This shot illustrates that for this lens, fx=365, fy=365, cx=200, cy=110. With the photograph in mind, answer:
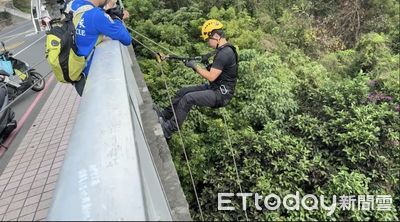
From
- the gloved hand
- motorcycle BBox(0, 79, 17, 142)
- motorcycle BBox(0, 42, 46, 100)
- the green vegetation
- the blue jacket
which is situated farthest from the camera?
motorcycle BBox(0, 42, 46, 100)

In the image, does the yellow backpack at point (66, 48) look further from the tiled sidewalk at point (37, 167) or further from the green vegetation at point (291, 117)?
the green vegetation at point (291, 117)

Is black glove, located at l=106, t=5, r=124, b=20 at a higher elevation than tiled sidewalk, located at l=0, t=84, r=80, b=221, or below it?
higher

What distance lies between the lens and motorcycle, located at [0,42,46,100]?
844cm

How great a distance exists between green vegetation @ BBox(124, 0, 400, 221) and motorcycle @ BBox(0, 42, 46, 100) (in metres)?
2.74

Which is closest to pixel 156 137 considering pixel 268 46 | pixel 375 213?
pixel 375 213

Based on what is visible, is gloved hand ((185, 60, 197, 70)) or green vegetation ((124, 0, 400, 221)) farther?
green vegetation ((124, 0, 400, 221))

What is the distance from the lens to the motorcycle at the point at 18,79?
844 cm

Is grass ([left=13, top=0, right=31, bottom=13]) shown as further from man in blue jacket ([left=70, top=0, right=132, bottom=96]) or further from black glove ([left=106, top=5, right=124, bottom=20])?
man in blue jacket ([left=70, top=0, right=132, bottom=96])

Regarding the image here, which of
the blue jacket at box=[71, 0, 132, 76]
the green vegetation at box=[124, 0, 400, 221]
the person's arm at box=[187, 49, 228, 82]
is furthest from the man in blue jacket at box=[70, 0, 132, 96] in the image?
the green vegetation at box=[124, 0, 400, 221]

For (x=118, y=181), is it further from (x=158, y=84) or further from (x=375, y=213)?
(x=158, y=84)

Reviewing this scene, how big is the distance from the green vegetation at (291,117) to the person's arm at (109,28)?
232 centimetres

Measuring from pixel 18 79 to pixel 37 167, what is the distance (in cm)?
539

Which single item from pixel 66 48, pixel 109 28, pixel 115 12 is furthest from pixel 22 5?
pixel 109 28

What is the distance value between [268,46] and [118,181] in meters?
8.73
